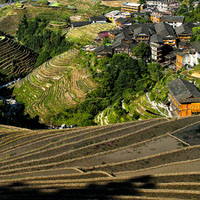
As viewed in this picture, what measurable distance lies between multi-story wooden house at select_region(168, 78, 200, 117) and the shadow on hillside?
7.76 m

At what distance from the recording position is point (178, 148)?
36.0 feet

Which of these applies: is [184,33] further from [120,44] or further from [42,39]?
[42,39]

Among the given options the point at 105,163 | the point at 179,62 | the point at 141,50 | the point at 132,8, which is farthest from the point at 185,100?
the point at 132,8

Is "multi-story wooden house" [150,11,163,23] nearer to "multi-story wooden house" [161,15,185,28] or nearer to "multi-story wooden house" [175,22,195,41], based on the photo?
"multi-story wooden house" [161,15,185,28]

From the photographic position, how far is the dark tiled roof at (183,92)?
1569 centimetres

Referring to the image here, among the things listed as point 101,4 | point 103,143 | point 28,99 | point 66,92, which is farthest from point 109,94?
point 101,4

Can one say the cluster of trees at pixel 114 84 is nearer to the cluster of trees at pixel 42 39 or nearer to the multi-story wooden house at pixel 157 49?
the multi-story wooden house at pixel 157 49

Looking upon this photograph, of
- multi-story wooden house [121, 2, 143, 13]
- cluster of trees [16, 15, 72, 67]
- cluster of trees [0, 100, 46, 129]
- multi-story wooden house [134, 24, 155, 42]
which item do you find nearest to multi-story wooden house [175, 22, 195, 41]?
multi-story wooden house [134, 24, 155, 42]

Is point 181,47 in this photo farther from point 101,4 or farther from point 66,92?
point 101,4

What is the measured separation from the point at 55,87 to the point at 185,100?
12.8 metres

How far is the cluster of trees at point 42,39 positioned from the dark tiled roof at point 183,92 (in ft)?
65.1

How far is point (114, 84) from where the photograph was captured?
22.8 metres

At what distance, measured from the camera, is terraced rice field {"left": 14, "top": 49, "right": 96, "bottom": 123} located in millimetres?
22411

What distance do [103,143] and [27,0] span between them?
61.1m
